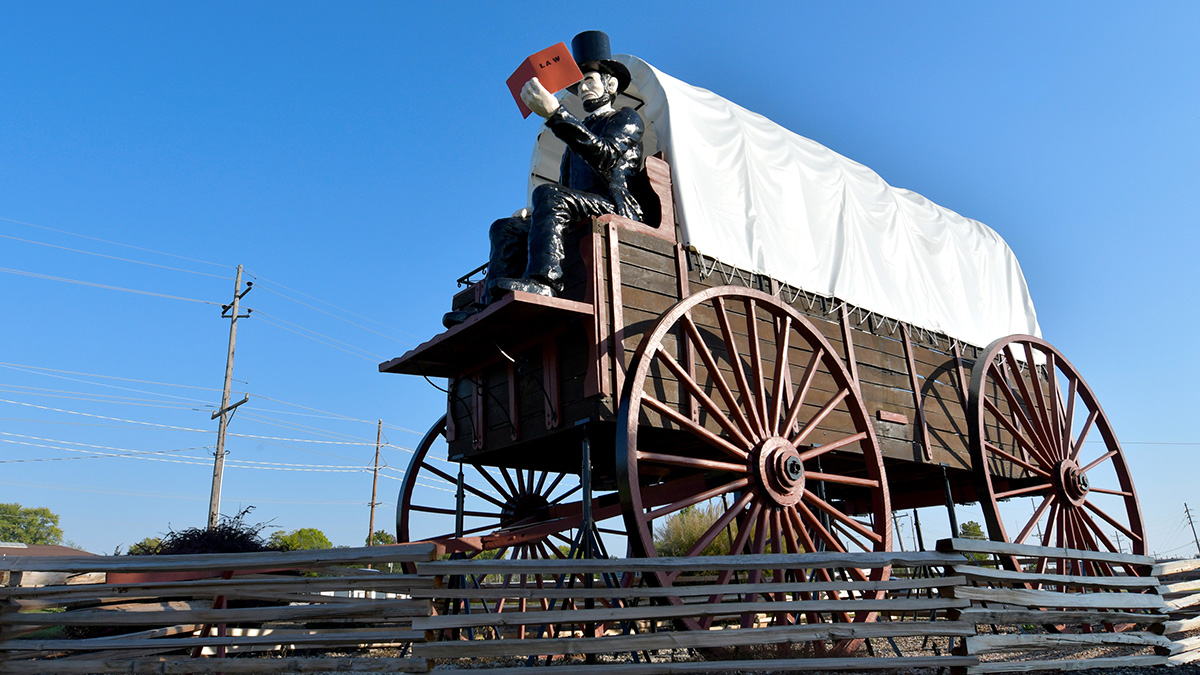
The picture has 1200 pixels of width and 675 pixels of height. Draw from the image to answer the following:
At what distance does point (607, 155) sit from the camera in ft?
18.6

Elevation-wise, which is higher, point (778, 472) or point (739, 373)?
point (739, 373)

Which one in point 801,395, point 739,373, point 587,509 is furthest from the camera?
point 801,395

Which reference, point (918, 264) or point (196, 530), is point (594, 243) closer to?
point (918, 264)

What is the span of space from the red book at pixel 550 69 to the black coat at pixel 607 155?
0.89 ft

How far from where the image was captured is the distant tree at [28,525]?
5141cm

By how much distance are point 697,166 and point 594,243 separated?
143 centimetres

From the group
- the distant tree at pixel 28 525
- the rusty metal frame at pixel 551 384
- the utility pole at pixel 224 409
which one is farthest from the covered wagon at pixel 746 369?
the distant tree at pixel 28 525

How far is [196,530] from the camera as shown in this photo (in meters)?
7.97

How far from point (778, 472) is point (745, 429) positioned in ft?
1.22

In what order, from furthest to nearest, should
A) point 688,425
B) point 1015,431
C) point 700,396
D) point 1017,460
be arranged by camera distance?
point 1015,431, point 1017,460, point 700,396, point 688,425

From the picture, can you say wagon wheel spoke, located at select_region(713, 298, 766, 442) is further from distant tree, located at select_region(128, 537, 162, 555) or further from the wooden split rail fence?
distant tree, located at select_region(128, 537, 162, 555)

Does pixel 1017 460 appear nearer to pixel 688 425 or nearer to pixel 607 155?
pixel 688 425

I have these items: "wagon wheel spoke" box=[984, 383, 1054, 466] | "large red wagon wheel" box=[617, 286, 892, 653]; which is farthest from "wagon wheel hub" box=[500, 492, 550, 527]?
"wagon wheel spoke" box=[984, 383, 1054, 466]

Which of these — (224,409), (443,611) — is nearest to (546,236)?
(443,611)
